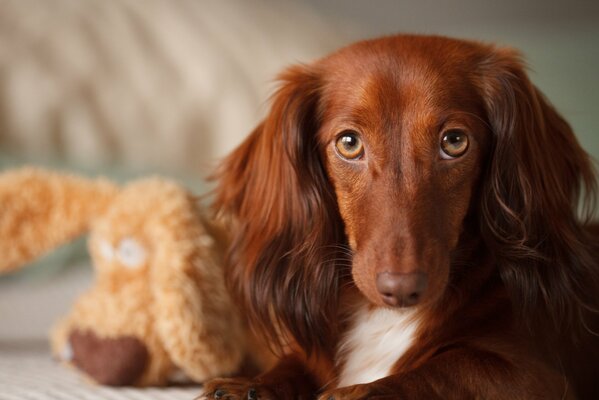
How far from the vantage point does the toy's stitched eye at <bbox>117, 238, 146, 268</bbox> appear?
1814mm

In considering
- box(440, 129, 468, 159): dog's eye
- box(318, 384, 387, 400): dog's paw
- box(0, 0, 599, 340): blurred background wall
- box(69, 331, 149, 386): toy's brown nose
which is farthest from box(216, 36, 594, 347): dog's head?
box(0, 0, 599, 340): blurred background wall

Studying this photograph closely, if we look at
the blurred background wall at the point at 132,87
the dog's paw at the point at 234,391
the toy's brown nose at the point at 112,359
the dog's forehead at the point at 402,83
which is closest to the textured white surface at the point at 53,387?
the toy's brown nose at the point at 112,359

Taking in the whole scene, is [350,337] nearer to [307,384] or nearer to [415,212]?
[307,384]

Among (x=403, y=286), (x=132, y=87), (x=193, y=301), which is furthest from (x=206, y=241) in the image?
(x=132, y=87)

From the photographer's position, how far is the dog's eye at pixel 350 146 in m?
1.44

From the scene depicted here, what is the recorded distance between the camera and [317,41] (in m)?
3.22

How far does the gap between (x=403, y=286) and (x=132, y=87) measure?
1.89 m

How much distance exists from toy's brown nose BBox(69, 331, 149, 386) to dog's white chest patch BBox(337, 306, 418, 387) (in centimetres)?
44

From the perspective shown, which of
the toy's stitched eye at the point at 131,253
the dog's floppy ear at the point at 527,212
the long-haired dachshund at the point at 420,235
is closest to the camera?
the long-haired dachshund at the point at 420,235

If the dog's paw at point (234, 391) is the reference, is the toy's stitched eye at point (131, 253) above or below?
above

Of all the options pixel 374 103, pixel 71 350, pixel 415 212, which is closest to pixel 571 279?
pixel 415 212

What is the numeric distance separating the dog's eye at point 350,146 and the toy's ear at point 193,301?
0.51 metres

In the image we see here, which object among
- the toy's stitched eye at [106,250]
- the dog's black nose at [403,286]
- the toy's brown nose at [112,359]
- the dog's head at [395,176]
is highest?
the dog's head at [395,176]

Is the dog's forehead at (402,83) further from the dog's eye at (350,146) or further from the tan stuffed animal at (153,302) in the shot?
the tan stuffed animal at (153,302)
